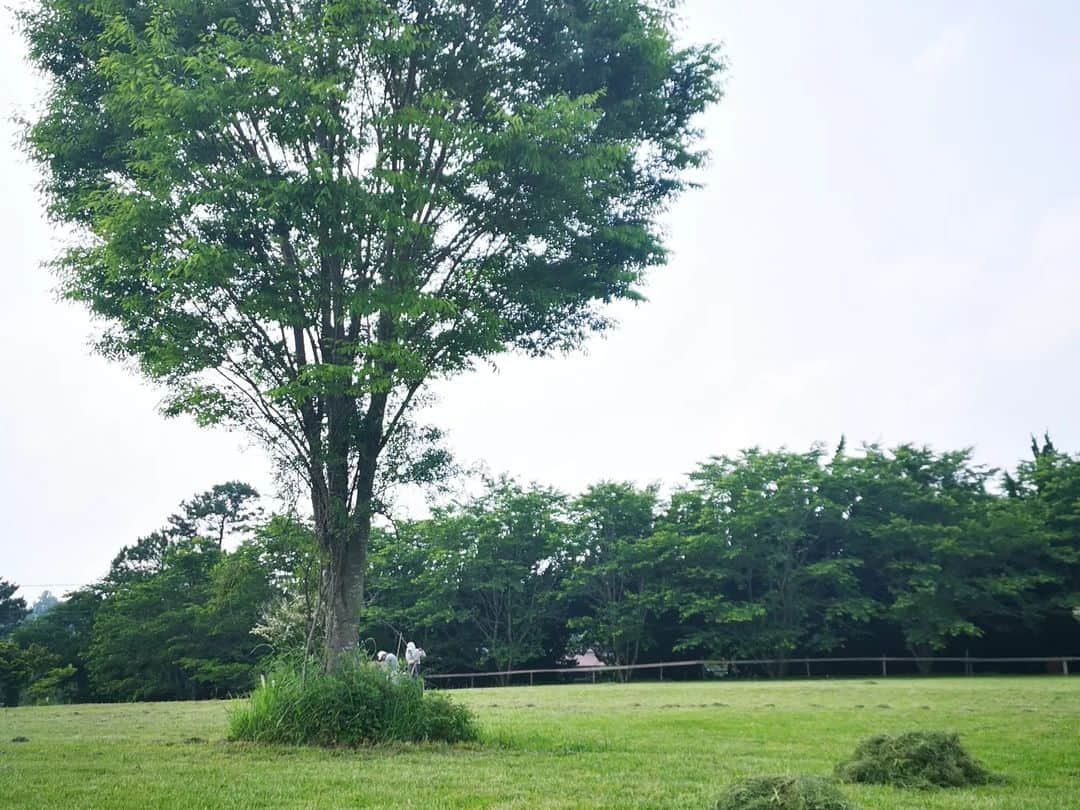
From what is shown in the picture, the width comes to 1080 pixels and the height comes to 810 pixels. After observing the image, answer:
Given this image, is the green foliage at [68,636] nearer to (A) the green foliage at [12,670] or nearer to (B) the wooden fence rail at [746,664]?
(A) the green foliage at [12,670]

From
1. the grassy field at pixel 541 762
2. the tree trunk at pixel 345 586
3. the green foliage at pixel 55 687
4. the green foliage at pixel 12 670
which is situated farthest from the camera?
the green foliage at pixel 55 687

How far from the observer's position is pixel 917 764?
686 cm

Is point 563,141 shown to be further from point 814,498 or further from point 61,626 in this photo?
point 61,626

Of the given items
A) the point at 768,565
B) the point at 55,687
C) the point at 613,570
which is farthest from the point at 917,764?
the point at 55,687

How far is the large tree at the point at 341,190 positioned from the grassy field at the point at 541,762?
270 centimetres

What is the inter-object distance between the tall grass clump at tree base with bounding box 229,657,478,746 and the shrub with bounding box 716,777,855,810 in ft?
17.1

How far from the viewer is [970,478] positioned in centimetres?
3772

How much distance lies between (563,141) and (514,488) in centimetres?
3475

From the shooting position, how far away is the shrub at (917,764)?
21.8 feet

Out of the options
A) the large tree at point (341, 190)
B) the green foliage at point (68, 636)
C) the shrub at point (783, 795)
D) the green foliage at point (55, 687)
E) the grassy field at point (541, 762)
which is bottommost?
the green foliage at point (55, 687)

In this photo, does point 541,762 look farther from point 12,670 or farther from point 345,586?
point 12,670

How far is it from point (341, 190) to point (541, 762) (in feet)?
19.9

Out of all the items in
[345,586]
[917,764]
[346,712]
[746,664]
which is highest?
[345,586]

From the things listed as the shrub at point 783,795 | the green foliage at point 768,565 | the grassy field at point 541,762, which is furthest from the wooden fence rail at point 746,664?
the shrub at point 783,795
